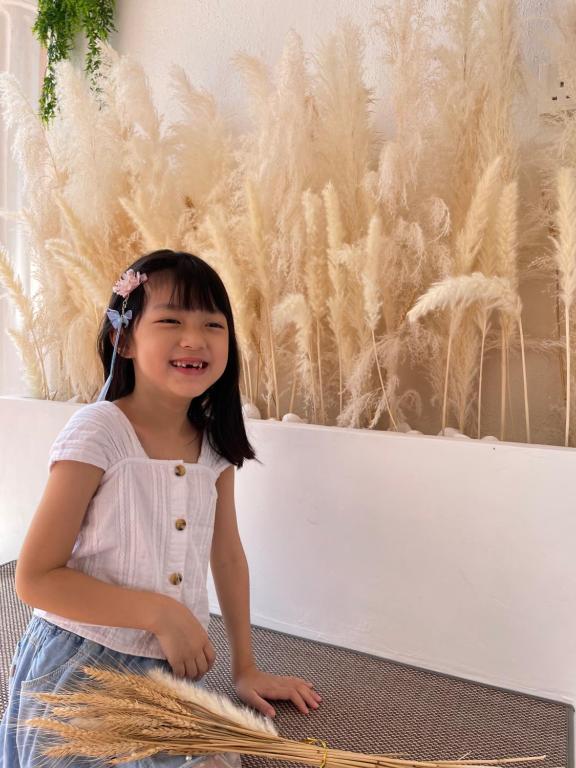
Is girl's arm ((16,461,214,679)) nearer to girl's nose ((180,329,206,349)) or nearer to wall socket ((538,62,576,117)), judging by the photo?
girl's nose ((180,329,206,349))

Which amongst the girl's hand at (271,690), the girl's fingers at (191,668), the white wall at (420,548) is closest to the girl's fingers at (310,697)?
the girl's hand at (271,690)

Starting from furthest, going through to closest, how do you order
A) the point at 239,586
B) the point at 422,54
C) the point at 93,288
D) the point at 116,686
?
the point at 93,288 → the point at 422,54 → the point at 239,586 → the point at 116,686

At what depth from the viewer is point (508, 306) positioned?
1438 mm

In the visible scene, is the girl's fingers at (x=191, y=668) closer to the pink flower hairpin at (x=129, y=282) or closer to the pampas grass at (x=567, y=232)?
the pink flower hairpin at (x=129, y=282)

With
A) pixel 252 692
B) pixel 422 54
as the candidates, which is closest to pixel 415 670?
pixel 252 692

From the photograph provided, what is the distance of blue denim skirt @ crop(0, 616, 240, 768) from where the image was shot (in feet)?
3.10

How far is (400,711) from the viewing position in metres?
1.30

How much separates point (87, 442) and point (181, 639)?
322 mm

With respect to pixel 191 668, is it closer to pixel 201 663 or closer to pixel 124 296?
pixel 201 663

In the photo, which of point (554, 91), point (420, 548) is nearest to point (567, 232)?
point (554, 91)

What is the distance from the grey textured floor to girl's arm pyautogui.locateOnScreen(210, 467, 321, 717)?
0.03m

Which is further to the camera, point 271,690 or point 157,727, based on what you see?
point 271,690

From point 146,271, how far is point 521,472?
80cm

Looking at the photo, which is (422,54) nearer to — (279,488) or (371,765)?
(279,488)
